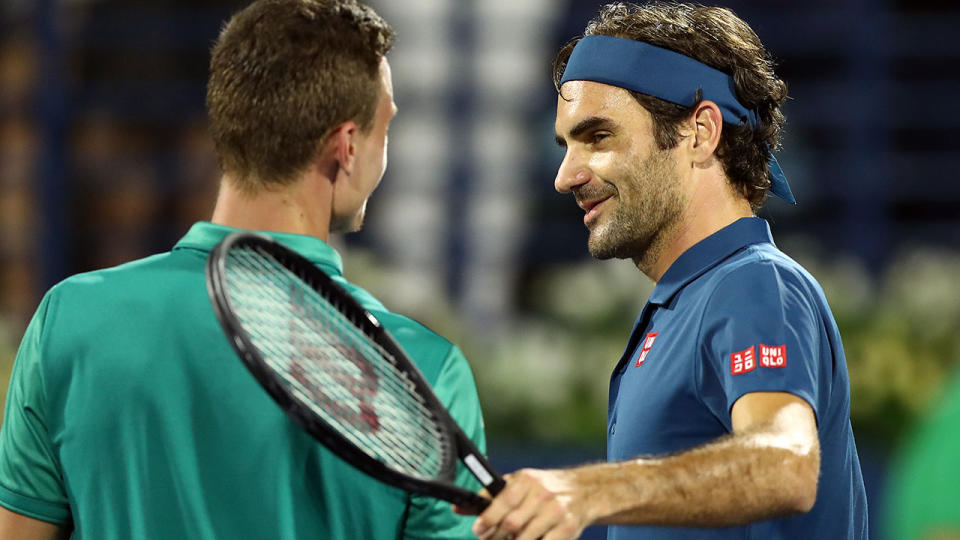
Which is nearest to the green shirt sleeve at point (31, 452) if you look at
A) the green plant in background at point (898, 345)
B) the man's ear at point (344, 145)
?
the man's ear at point (344, 145)

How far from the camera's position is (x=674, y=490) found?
6.06 ft

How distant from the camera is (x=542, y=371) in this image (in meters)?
5.40

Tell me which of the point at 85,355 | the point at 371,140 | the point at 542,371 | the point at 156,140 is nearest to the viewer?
the point at 85,355

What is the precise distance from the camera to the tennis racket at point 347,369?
6.16ft

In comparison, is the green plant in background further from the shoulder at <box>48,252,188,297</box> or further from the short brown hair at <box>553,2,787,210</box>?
the shoulder at <box>48,252,188,297</box>

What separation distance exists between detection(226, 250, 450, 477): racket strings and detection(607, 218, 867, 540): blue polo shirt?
1.44 ft

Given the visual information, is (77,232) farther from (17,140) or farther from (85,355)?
(85,355)

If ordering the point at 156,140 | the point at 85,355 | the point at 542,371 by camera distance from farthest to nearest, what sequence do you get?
the point at 156,140 < the point at 542,371 < the point at 85,355

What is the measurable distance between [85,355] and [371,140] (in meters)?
0.55

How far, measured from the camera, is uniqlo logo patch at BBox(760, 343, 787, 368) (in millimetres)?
2043

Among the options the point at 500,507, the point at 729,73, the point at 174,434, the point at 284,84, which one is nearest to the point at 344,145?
the point at 284,84

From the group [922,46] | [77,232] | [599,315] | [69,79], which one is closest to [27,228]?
[77,232]

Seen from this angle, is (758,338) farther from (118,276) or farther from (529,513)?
(118,276)

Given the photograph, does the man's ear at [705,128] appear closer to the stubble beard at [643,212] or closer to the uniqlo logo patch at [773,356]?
the stubble beard at [643,212]
